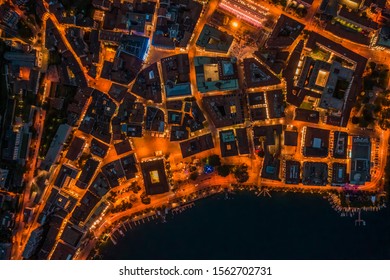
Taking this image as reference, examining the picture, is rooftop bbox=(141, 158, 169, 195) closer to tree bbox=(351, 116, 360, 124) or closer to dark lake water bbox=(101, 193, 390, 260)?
dark lake water bbox=(101, 193, 390, 260)

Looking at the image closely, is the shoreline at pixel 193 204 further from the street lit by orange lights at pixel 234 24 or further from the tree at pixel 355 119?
the street lit by orange lights at pixel 234 24

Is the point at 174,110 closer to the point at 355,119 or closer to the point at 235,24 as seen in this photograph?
the point at 235,24

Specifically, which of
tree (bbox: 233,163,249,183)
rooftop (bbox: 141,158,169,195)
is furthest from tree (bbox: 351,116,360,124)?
rooftop (bbox: 141,158,169,195)

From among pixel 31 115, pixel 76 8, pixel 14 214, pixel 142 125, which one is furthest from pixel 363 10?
Result: pixel 14 214

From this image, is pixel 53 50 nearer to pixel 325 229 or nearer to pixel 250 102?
pixel 250 102

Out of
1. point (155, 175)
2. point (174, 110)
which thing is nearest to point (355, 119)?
point (174, 110)

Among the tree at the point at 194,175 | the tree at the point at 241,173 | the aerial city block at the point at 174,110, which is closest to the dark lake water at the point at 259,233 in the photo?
the aerial city block at the point at 174,110
